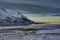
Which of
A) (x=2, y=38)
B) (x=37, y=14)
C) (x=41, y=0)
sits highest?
(x=41, y=0)

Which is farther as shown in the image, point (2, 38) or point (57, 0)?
point (57, 0)

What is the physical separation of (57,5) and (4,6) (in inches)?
16.5

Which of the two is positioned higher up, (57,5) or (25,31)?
(57,5)

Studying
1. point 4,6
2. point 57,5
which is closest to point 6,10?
point 4,6

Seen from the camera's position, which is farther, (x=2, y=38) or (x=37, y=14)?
(x=37, y=14)

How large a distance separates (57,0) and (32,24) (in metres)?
0.29

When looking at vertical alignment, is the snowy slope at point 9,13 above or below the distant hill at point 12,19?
above

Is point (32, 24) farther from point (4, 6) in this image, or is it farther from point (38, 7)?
point (4, 6)

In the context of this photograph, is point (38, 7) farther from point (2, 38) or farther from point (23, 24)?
point (2, 38)

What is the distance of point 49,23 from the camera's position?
1.03 m

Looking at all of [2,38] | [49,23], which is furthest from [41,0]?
[2,38]

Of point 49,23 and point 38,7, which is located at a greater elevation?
point 38,7

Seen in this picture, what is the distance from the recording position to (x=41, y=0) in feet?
3.63

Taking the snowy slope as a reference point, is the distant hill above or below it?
below
